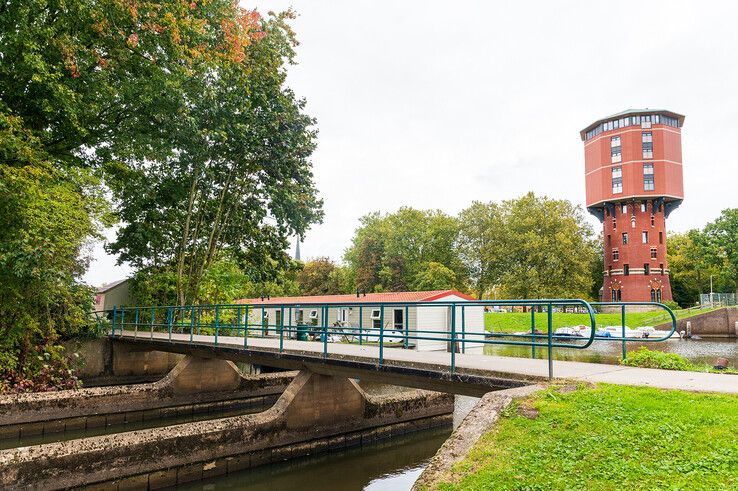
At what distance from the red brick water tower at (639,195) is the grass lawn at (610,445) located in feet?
182

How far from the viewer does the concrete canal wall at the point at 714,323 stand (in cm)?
4312

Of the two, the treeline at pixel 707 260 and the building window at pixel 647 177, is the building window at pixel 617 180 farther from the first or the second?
the treeline at pixel 707 260

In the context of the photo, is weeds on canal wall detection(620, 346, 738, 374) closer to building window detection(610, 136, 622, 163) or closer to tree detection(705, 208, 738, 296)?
tree detection(705, 208, 738, 296)

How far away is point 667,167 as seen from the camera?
56062mm

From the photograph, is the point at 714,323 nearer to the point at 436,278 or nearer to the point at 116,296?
the point at 436,278

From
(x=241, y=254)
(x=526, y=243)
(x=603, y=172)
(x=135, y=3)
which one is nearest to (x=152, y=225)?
(x=241, y=254)

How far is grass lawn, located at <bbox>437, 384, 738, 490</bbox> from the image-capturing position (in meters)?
4.16

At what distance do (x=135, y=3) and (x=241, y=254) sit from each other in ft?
41.3

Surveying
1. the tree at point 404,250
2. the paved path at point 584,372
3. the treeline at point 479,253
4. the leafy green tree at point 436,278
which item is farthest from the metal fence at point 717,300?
the paved path at point 584,372

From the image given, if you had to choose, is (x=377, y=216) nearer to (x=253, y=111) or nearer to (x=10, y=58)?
(x=253, y=111)

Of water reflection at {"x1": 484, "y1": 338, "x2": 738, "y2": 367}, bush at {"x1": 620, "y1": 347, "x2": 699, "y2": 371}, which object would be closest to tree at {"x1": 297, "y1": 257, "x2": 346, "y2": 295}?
water reflection at {"x1": 484, "y1": 338, "x2": 738, "y2": 367}


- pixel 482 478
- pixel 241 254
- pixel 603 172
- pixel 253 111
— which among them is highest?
pixel 603 172

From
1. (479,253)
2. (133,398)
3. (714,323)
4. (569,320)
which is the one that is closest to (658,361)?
(133,398)

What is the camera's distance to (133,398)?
14266mm
